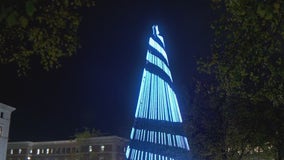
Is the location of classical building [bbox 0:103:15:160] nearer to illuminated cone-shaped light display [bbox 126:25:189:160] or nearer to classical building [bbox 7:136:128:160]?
classical building [bbox 7:136:128:160]

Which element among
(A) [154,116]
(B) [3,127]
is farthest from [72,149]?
(A) [154,116]

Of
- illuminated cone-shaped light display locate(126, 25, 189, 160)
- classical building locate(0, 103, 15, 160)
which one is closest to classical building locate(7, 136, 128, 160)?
classical building locate(0, 103, 15, 160)

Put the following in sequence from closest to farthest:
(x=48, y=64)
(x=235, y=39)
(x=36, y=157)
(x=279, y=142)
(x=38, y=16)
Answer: (x=38, y=16), (x=48, y=64), (x=235, y=39), (x=279, y=142), (x=36, y=157)

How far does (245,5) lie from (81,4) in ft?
13.8

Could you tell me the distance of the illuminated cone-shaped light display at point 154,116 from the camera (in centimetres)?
5323

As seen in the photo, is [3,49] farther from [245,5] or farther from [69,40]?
[245,5]

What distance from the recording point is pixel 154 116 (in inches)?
2167

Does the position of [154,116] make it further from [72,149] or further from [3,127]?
[72,149]

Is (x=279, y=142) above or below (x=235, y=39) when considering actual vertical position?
below

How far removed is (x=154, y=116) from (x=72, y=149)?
90642mm

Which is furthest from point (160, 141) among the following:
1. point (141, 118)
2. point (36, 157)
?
point (36, 157)

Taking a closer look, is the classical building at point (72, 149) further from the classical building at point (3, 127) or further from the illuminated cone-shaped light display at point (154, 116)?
the illuminated cone-shaped light display at point (154, 116)

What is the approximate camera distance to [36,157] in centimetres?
14712

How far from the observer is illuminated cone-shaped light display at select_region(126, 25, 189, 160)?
175 feet
